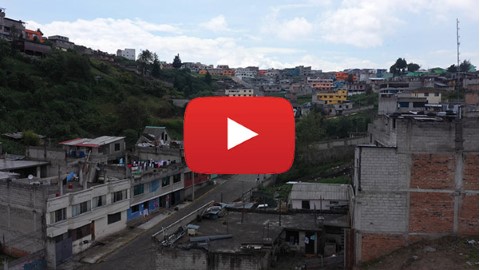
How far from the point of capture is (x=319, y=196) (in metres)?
19.0

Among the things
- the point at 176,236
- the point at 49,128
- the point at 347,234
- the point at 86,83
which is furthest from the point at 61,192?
the point at 86,83

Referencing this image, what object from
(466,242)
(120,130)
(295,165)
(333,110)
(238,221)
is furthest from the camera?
(333,110)

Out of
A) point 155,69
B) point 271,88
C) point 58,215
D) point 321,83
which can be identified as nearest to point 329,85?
point 321,83

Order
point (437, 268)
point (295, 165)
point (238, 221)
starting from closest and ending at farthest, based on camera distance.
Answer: point (437, 268)
point (238, 221)
point (295, 165)

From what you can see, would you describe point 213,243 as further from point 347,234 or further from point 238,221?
point 347,234

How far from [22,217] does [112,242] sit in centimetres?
372

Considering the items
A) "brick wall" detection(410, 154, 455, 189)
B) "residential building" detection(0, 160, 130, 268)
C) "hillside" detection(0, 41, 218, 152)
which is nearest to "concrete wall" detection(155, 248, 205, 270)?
"residential building" detection(0, 160, 130, 268)

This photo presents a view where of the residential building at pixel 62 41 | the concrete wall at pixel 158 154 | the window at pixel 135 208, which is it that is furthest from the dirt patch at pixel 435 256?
the residential building at pixel 62 41

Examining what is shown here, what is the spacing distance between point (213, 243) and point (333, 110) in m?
39.2

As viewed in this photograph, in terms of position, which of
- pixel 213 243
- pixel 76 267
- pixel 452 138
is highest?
pixel 452 138

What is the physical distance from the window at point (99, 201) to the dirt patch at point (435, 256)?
37.7 feet

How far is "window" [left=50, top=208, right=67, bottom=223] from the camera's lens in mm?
15519

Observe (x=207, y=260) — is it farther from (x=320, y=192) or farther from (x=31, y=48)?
(x=31, y=48)

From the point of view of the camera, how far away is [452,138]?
10383 millimetres
